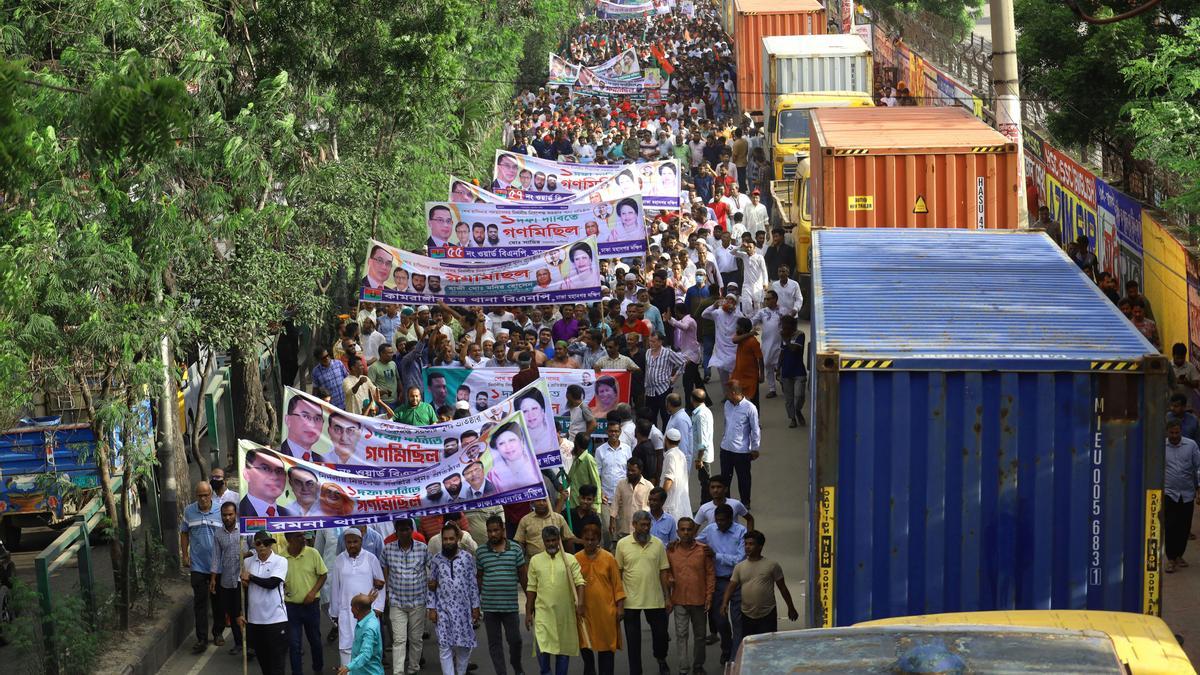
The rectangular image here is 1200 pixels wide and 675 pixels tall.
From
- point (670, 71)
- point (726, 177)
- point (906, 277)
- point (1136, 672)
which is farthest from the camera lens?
point (670, 71)

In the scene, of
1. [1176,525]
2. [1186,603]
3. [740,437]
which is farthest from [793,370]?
[1186,603]

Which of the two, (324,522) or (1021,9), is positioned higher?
(1021,9)

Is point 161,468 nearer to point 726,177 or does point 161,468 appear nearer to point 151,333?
point 151,333

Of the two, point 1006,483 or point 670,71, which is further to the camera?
point 670,71

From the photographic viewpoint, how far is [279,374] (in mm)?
21047

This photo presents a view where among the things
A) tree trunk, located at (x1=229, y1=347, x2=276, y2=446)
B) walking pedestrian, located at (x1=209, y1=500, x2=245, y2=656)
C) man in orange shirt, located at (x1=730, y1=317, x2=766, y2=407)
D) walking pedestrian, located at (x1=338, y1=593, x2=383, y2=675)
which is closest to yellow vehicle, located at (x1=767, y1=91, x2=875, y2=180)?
man in orange shirt, located at (x1=730, y1=317, x2=766, y2=407)

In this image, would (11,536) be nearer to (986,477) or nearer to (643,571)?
(643,571)

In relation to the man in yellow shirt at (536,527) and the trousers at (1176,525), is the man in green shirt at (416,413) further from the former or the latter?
the trousers at (1176,525)

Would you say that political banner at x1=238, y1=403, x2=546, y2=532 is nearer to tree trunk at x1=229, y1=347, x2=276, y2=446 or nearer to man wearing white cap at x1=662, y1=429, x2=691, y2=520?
man wearing white cap at x1=662, y1=429, x2=691, y2=520

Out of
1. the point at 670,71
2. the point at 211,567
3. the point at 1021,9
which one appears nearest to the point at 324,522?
the point at 211,567

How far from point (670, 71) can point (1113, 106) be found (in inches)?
1080

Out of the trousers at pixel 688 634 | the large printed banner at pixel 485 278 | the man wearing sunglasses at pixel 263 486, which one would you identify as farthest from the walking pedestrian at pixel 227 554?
the large printed banner at pixel 485 278

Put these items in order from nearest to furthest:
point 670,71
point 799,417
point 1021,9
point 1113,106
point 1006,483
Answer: point 1006,483 → point 799,417 → point 1113,106 → point 1021,9 → point 670,71

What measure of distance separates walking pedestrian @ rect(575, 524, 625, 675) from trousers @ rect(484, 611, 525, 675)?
533mm
